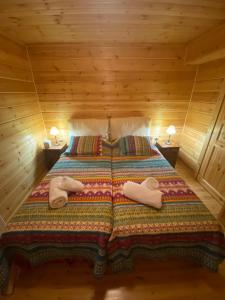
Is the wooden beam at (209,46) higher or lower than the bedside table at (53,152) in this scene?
higher

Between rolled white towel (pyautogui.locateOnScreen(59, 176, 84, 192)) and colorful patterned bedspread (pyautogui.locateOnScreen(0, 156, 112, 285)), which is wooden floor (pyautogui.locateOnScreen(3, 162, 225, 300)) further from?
rolled white towel (pyautogui.locateOnScreen(59, 176, 84, 192))

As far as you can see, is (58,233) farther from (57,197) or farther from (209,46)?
(209,46)

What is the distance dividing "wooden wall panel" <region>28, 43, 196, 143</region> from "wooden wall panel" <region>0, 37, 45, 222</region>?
0.30 m

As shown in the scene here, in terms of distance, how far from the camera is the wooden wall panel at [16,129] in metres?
1.72

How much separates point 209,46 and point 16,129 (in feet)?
9.15

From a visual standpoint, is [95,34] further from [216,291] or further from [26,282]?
[216,291]

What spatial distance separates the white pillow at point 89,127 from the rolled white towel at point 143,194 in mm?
1346

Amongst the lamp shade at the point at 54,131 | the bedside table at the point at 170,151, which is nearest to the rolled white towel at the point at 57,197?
the lamp shade at the point at 54,131

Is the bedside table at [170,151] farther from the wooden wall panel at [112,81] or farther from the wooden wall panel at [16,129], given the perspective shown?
the wooden wall panel at [16,129]

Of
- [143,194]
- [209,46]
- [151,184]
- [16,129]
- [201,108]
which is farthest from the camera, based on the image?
[201,108]

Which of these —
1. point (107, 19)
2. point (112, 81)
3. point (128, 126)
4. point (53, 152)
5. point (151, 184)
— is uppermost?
point (107, 19)

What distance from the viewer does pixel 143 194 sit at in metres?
1.29

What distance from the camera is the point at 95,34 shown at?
1885mm

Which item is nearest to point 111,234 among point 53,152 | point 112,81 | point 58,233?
point 58,233
